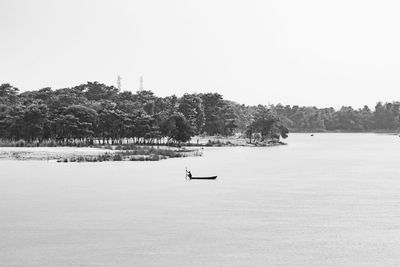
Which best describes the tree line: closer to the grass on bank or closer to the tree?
the tree

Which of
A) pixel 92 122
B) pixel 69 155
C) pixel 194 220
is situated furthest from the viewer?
pixel 92 122

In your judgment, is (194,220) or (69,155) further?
(69,155)

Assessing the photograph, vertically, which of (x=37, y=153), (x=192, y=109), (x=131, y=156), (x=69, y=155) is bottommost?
(x=131, y=156)

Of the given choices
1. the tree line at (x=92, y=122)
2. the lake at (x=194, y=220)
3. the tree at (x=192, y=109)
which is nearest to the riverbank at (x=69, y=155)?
the tree line at (x=92, y=122)

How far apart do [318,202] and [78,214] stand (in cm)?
2032

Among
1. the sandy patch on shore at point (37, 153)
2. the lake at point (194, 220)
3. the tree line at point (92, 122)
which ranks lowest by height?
the lake at point (194, 220)

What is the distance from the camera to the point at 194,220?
120ft

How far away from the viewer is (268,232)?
1288 inches

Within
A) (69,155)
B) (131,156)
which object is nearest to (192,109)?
(131,156)

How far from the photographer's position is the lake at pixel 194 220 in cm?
2697

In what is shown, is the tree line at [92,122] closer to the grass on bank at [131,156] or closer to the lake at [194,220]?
the grass on bank at [131,156]

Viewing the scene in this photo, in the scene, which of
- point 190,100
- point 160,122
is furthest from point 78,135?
point 190,100

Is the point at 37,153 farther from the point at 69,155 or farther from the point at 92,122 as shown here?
the point at 92,122

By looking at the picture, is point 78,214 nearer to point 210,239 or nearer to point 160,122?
point 210,239
